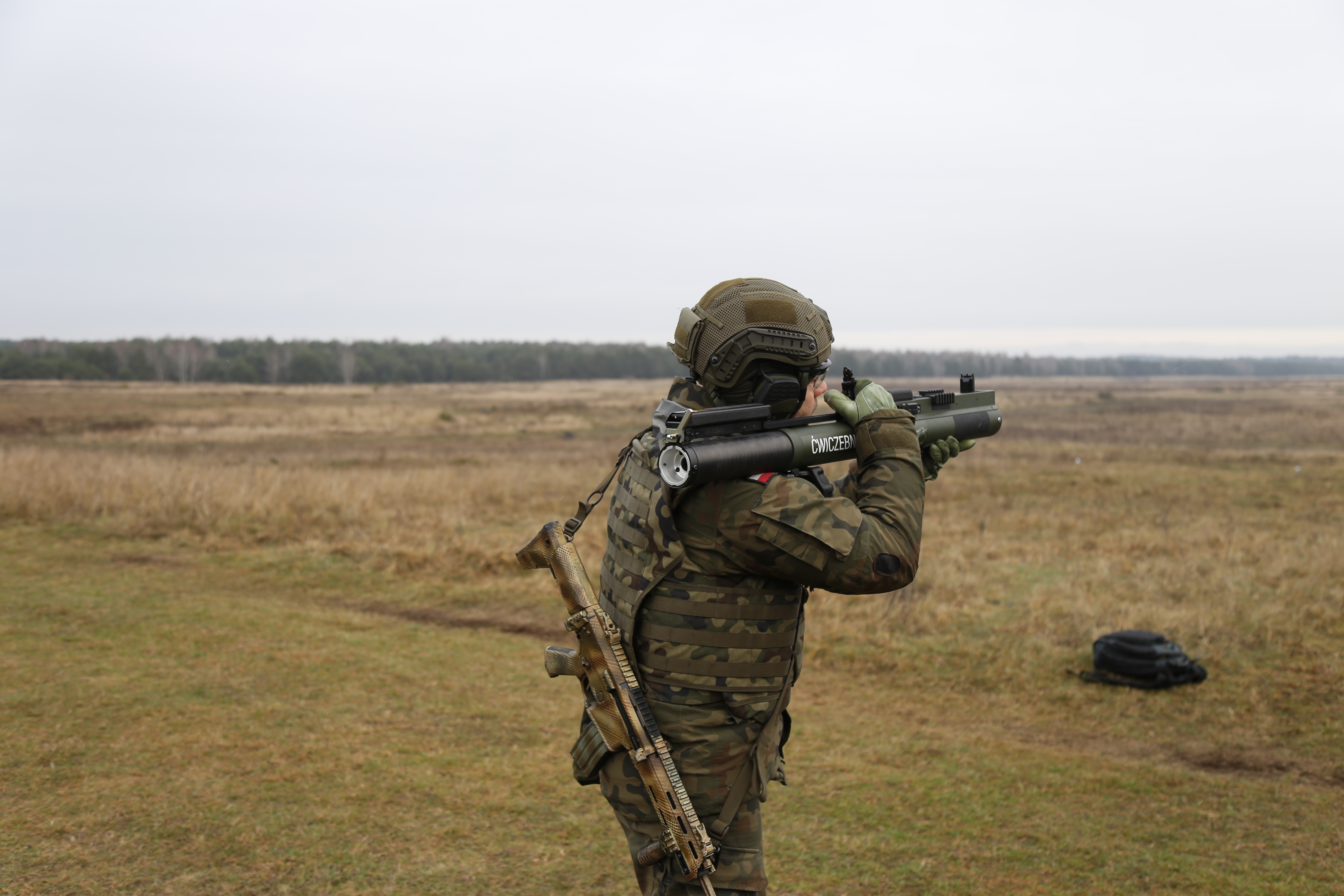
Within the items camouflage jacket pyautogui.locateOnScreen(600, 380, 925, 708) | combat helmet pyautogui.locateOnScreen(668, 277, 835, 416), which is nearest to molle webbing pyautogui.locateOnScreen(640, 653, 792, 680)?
camouflage jacket pyautogui.locateOnScreen(600, 380, 925, 708)

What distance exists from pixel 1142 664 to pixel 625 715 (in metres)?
6.66

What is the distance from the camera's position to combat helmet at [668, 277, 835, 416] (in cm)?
257

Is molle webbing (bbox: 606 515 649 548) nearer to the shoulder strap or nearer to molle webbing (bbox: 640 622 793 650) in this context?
the shoulder strap

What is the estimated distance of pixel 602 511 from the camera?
53.3ft

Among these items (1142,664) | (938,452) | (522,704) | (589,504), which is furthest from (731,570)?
(1142,664)

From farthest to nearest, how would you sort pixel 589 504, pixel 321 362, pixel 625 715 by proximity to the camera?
pixel 321 362, pixel 589 504, pixel 625 715

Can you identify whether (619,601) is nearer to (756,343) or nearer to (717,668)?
(717,668)

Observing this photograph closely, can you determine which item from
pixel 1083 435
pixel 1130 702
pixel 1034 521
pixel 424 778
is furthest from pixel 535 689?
pixel 1083 435

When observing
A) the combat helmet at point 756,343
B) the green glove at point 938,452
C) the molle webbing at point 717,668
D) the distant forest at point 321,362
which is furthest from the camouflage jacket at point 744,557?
the distant forest at point 321,362

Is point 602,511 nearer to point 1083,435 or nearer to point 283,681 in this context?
point 283,681

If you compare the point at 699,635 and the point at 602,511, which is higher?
the point at 699,635

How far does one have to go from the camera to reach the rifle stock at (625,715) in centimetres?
254

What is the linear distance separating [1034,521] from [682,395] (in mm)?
13936

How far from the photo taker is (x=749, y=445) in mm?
2418
